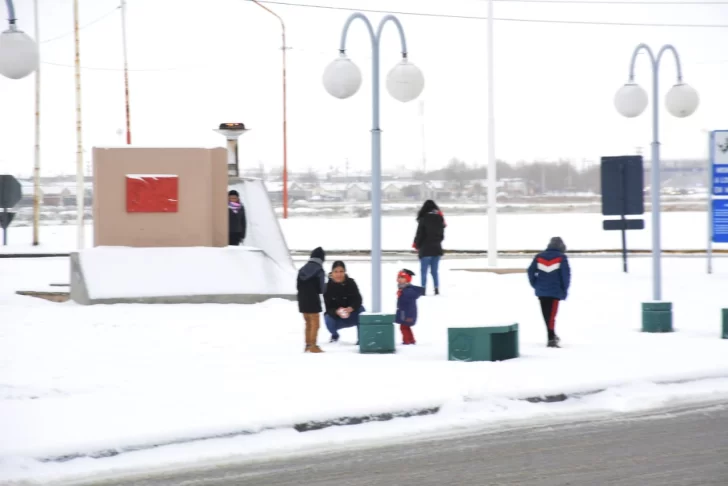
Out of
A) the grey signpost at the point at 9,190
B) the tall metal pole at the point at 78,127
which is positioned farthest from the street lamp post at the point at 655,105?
the tall metal pole at the point at 78,127

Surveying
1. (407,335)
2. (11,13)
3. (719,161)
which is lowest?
(407,335)

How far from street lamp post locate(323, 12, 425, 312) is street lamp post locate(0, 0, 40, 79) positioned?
3.92 metres

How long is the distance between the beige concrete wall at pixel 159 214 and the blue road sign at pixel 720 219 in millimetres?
11460

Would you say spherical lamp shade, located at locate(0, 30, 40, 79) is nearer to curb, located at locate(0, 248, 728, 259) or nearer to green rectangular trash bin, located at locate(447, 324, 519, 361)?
green rectangular trash bin, located at locate(447, 324, 519, 361)

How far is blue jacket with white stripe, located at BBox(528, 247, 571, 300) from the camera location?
13789 millimetres

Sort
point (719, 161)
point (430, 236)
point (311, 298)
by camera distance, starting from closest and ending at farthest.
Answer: point (311, 298) < point (430, 236) < point (719, 161)

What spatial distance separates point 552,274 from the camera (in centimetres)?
1379

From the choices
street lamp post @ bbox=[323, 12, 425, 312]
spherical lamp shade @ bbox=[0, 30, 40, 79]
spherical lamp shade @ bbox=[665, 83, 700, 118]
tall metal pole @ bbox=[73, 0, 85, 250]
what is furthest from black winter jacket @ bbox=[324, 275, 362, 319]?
tall metal pole @ bbox=[73, 0, 85, 250]

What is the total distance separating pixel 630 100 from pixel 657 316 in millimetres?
3621

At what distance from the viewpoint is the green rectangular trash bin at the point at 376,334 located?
13.3 m

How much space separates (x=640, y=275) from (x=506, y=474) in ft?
59.0

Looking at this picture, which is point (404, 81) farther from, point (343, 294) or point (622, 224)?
point (622, 224)

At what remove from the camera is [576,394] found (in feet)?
34.3

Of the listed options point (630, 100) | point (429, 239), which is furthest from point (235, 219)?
point (630, 100)
